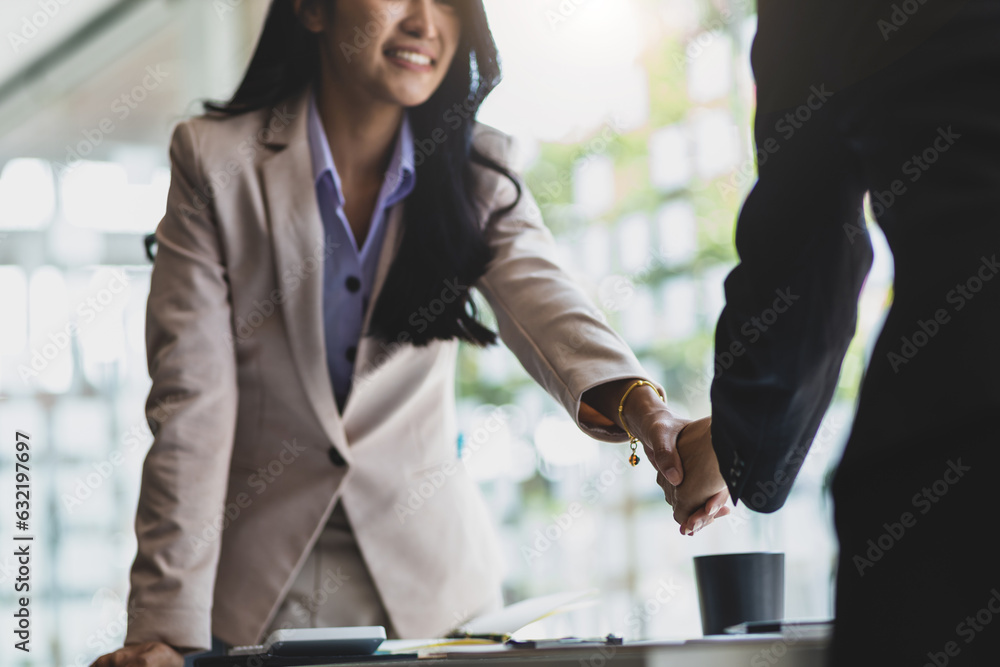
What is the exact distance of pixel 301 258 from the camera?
128 cm

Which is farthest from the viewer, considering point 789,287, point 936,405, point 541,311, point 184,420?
point 541,311

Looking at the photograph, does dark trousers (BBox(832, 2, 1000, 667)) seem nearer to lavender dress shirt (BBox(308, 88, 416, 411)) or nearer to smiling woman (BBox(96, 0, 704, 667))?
smiling woman (BBox(96, 0, 704, 667))

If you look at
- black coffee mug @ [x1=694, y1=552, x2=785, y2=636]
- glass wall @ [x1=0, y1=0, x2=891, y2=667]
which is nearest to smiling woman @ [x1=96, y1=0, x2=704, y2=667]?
black coffee mug @ [x1=694, y1=552, x2=785, y2=636]

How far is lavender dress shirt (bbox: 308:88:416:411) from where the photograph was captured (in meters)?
1.31

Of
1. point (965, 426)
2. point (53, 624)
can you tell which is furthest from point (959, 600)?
point (53, 624)

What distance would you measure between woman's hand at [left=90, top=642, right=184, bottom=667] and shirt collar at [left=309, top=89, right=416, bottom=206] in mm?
614

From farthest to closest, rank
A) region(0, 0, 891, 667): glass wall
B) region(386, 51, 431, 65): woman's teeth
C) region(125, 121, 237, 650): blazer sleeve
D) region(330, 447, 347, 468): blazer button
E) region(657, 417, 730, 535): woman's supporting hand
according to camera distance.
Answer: region(0, 0, 891, 667): glass wall
region(386, 51, 431, 65): woman's teeth
region(330, 447, 347, 468): blazer button
region(125, 121, 237, 650): blazer sleeve
region(657, 417, 730, 535): woman's supporting hand

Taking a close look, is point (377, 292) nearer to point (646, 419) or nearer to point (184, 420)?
point (184, 420)

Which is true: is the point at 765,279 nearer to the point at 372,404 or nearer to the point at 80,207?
the point at 372,404

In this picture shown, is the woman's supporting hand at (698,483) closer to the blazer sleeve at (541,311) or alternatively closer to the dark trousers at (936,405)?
the blazer sleeve at (541,311)

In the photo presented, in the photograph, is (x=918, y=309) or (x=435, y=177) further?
(x=435, y=177)

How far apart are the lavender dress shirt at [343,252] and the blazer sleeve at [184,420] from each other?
0.13 metres

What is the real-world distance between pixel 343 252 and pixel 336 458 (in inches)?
11.1

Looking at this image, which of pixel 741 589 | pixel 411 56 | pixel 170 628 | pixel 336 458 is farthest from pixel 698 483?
pixel 411 56
